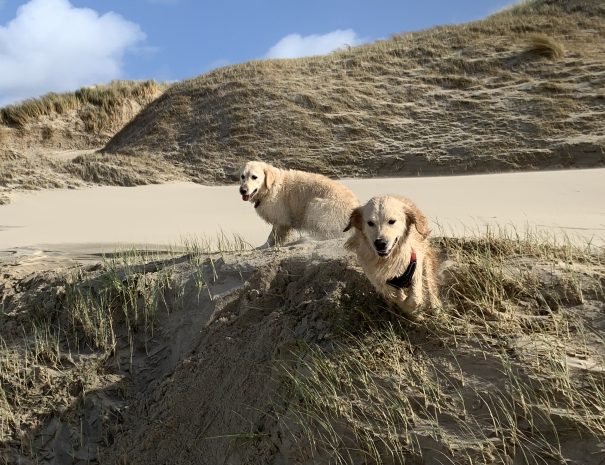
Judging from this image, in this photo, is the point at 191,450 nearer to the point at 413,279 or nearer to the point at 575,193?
the point at 413,279

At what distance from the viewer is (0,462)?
5547 mm

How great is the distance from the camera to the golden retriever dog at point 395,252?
427 centimetres

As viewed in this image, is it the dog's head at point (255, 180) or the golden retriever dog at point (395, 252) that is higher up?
the dog's head at point (255, 180)

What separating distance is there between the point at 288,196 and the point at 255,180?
47 cm

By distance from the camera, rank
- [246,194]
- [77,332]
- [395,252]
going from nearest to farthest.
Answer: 1. [395,252]
2. [77,332]
3. [246,194]

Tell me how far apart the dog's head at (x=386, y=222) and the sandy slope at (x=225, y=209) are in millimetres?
3426

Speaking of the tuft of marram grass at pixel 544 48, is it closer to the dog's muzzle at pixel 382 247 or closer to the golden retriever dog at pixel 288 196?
the golden retriever dog at pixel 288 196

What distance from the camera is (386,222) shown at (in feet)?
14.0

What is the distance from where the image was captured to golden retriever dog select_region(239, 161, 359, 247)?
791 cm

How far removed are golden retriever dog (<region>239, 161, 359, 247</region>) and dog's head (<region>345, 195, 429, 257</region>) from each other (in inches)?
130

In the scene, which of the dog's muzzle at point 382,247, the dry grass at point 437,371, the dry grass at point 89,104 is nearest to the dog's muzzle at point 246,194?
the dry grass at point 437,371

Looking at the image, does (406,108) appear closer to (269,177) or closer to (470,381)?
(269,177)

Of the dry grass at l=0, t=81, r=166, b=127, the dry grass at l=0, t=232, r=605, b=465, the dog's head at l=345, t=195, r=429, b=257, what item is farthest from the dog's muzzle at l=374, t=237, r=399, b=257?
the dry grass at l=0, t=81, r=166, b=127

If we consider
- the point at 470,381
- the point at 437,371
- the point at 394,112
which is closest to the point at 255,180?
the point at 437,371
